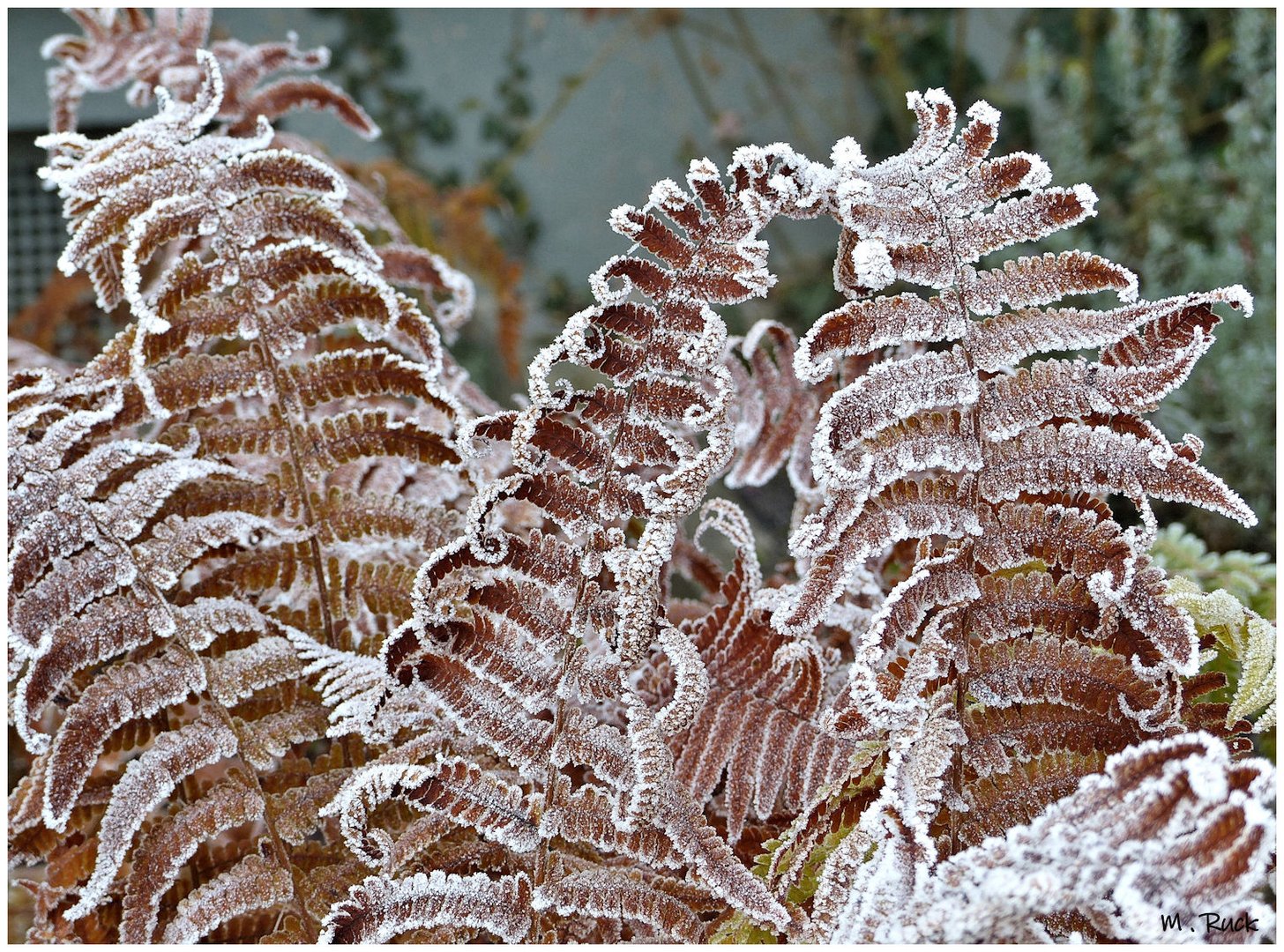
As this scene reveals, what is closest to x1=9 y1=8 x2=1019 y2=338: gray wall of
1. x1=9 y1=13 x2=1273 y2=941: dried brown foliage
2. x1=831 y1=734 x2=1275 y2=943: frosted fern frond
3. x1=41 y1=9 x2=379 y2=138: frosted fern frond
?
x1=41 y1=9 x2=379 y2=138: frosted fern frond

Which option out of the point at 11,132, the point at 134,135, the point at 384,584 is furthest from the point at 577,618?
the point at 11,132

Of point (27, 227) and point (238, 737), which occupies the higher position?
point (27, 227)

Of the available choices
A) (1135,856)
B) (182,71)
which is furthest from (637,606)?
(182,71)

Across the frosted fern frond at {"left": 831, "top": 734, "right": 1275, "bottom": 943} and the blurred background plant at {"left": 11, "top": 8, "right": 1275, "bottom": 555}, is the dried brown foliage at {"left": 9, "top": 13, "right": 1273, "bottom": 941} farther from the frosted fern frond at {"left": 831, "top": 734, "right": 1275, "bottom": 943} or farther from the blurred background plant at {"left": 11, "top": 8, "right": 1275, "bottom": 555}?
the blurred background plant at {"left": 11, "top": 8, "right": 1275, "bottom": 555}

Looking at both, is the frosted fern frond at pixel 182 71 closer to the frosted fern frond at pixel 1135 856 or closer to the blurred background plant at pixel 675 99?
the frosted fern frond at pixel 1135 856

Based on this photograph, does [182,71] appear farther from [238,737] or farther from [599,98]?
[599,98]

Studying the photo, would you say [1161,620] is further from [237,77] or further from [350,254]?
[237,77]

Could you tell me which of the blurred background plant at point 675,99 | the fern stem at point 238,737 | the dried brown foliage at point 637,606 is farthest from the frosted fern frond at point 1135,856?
the blurred background plant at point 675,99

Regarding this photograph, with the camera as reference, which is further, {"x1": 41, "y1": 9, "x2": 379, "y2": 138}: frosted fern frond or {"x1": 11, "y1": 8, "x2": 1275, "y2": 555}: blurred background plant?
{"x1": 11, "y1": 8, "x2": 1275, "y2": 555}: blurred background plant
